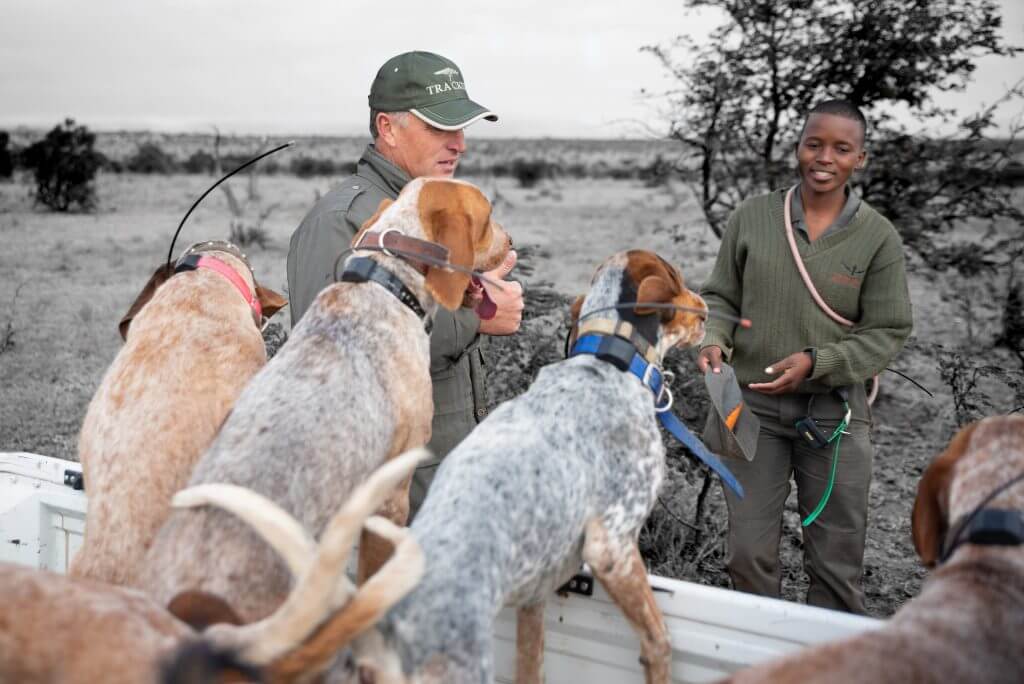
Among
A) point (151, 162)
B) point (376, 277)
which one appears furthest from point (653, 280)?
point (151, 162)

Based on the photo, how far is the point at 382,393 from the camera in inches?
102

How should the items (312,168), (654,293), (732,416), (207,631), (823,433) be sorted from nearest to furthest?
1. (207,631)
2. (654,293)
3. (732,416)
4. (823,433)
5. (312,168)

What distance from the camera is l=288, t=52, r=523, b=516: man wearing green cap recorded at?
10.5 ft

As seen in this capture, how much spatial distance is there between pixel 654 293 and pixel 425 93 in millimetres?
1238

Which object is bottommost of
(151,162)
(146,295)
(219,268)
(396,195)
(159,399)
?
(159,399)

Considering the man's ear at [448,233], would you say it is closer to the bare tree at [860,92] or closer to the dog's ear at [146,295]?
the dog's ear at [146,295]

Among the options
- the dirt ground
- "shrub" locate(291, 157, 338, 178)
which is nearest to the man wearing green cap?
the dirt ground

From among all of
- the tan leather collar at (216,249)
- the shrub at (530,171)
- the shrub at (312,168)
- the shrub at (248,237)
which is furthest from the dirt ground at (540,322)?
the shrub at (312,168)

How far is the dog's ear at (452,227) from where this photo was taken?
283 centimetres

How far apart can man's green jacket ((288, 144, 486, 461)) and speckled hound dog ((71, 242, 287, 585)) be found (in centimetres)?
23

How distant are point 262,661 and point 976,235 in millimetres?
8821

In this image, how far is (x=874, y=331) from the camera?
11.6 ft

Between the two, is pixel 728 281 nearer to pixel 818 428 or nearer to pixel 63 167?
pixel 818 428

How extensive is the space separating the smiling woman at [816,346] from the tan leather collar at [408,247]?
125cm
